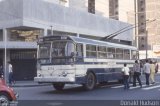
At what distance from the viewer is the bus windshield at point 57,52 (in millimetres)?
21234

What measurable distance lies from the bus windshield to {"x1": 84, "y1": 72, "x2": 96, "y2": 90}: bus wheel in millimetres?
2177

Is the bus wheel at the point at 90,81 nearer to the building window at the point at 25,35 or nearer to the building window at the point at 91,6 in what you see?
the building window at the point at 25,35

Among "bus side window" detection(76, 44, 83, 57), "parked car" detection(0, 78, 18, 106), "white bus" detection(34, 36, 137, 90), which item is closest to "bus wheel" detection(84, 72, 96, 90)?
"white bus" detection(34, 36, 137, 90)

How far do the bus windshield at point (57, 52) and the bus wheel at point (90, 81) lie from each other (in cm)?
218

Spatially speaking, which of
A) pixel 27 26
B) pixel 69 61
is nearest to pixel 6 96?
pixel 69 61

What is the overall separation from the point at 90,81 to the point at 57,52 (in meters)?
3.02

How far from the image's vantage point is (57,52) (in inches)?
846

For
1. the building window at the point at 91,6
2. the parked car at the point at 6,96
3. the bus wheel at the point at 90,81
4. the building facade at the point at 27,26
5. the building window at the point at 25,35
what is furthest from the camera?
the building window at the point at 91,6

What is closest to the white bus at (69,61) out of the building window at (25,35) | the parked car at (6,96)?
the parked car at (6,96)

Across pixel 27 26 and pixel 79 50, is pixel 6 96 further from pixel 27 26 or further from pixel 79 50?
pixel 27 26

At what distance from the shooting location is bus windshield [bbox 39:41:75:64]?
2123 cm

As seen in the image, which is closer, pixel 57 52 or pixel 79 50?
pixel 57 52

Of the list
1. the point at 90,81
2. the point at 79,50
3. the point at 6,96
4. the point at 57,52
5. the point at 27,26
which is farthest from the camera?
the point at 27,26

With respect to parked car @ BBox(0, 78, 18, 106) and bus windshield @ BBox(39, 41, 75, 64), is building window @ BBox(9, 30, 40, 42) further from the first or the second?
parked car @ BBox(0, 78, 18, 106)
